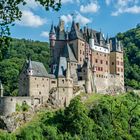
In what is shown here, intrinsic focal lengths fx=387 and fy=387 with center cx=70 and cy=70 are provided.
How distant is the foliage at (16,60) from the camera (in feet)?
292

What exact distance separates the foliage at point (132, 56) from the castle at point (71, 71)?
15902 mm

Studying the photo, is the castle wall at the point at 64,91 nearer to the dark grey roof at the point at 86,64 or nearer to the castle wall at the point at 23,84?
the dark grey roof at the point at 86,64

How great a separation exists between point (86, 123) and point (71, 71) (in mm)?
12444

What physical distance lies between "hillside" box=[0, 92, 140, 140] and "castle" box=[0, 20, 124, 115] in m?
2.76

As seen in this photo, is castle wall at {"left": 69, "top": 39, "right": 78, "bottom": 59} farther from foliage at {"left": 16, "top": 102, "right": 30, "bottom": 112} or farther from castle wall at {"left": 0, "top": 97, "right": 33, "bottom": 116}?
castle wall at {"left": 0, "top": 97, "right": 33, "bottom": 116}

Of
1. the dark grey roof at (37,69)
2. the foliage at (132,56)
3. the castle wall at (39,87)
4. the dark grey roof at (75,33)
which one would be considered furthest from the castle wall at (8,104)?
the foliage at (132,56)

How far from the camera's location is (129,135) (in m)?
62.4

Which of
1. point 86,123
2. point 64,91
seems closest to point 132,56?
point 64,91

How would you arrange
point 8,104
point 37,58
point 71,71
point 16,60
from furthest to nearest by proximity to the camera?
point 37,58, point 16,60, point 71,71, point 8,104

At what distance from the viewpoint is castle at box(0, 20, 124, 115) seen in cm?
6041

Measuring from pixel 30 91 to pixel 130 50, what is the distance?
63.3m

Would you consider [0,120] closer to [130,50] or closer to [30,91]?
[30,91]

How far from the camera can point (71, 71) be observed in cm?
6712

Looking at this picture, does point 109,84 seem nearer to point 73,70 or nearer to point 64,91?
point 73,70
